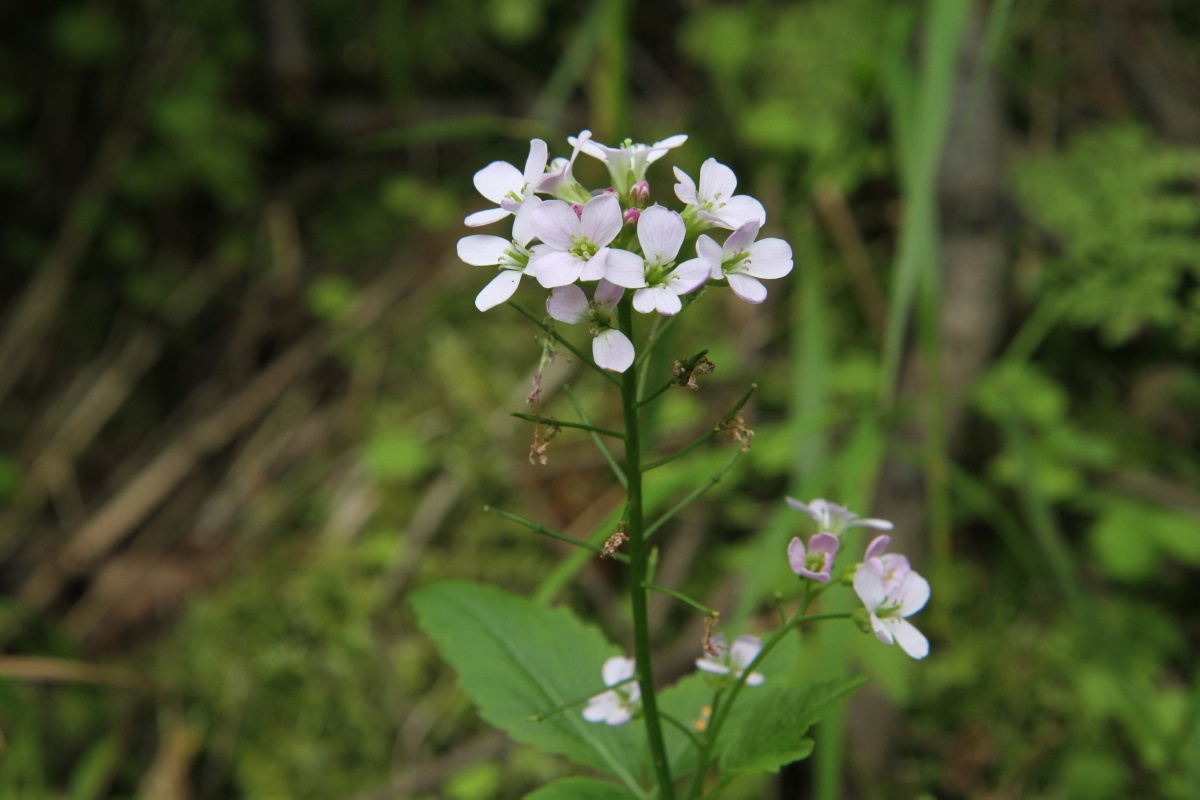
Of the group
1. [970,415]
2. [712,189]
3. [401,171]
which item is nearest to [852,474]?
[970,415]

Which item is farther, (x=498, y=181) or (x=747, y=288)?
(x=498, y=181)

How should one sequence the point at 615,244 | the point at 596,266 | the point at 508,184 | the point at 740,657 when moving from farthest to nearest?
the point at 740,657 < the point at 508,184 < the point at 615,244 < the point at 596,266

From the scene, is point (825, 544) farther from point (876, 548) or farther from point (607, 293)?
point (607, 293)

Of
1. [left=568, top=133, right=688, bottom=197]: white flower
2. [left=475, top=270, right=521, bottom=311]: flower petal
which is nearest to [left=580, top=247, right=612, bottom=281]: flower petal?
[left=475, top=270, right=521, bottom=311]: flower petal

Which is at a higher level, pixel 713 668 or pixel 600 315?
pixel 600 315

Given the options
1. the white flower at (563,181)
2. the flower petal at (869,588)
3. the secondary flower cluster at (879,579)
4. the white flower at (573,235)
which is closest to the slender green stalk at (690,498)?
the secondary flower cluster at (879,579)

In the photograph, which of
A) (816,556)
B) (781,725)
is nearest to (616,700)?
(781,725)

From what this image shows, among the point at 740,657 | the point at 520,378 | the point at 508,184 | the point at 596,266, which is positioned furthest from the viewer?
the point at 520,378
